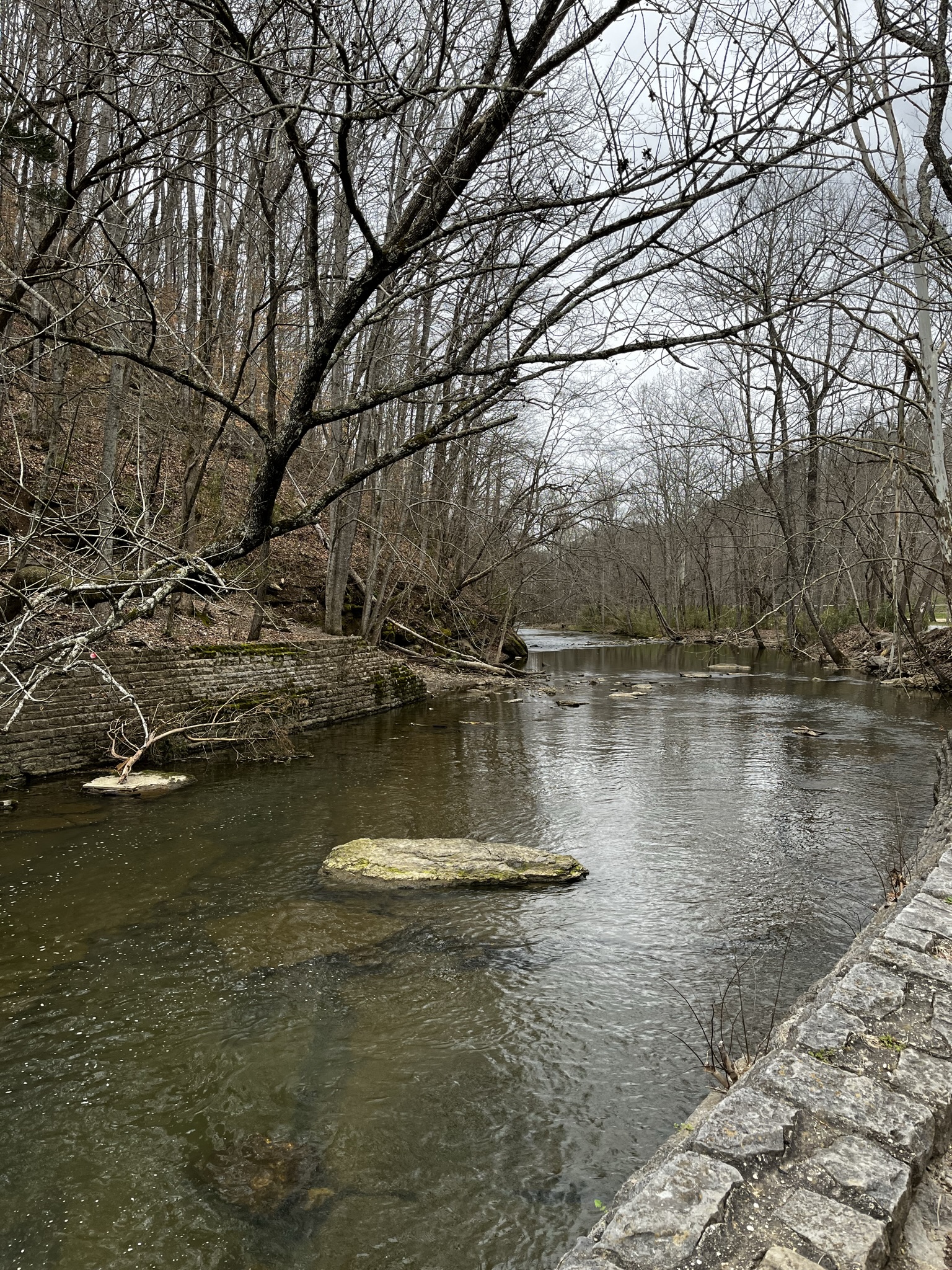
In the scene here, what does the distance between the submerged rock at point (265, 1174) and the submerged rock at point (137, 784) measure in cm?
588

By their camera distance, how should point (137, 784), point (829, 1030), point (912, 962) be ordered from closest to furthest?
point (829, 1030)
point (912, 962)
point (137, 784)

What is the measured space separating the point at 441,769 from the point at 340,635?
23.0ft

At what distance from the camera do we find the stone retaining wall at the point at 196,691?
8.53 m

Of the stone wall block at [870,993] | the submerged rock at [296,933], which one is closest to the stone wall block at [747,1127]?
the stone wall block at [870,993]

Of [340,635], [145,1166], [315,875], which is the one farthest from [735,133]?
[340,635]

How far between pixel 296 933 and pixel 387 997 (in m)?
1.08

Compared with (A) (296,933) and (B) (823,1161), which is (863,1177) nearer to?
(B) (823,1161)

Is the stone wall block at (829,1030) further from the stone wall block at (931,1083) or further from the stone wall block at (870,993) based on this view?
the stone wall block at (931,1083)

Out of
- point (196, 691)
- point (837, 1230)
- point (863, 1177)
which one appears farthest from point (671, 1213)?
point (196, 691)

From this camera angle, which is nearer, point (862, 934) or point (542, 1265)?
point (542, 1265)

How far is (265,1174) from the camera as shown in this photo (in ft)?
9.77

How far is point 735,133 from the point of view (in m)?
3.54

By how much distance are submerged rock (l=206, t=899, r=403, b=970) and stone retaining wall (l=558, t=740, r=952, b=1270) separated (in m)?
2.87

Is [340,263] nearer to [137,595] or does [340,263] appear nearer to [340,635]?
[340,635]
